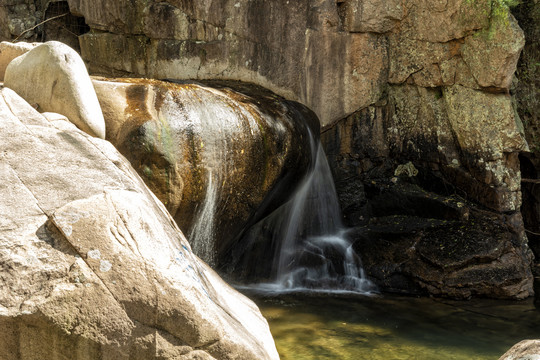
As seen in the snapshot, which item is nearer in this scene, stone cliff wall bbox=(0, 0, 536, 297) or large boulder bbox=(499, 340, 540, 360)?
large boulder bbox=(499, 340, 540, 360)

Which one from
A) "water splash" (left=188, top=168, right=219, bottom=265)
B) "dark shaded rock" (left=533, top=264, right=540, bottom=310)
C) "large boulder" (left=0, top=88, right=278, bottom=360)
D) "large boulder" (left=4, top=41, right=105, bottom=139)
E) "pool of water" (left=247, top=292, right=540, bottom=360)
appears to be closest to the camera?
"large boulder" (left=0, top=88, right=278, bottom=360)

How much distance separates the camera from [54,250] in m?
2.93

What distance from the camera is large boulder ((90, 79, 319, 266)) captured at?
495 cm

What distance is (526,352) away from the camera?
7.52 ft

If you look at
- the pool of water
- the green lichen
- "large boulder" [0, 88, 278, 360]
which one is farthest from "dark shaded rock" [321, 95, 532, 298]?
"large boulder" [0, 88, 278, 360]

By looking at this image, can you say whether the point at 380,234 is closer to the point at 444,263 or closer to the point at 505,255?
the point at 444,263

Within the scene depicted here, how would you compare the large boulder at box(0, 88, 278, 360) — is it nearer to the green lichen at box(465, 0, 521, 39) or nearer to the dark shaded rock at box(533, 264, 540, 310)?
the dark shaded rock at box(533, 264, 540, 310)

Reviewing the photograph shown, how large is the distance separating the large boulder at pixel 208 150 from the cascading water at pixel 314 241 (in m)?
0.50

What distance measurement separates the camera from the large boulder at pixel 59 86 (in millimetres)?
4031

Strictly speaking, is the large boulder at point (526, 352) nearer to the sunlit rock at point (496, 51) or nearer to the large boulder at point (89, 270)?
the large boulder at point (89, 270)

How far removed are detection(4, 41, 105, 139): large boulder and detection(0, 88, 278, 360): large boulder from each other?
2.01ft

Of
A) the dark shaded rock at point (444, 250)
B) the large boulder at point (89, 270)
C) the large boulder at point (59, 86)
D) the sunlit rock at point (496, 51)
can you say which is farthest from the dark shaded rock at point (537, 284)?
the large boulder at point (59, 86)

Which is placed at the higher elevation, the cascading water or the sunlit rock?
the sunlit rock

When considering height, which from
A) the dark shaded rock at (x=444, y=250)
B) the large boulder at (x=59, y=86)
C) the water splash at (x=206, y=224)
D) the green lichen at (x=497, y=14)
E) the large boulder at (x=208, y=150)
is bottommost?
the dark shaded rock at (x=444, y=250)
